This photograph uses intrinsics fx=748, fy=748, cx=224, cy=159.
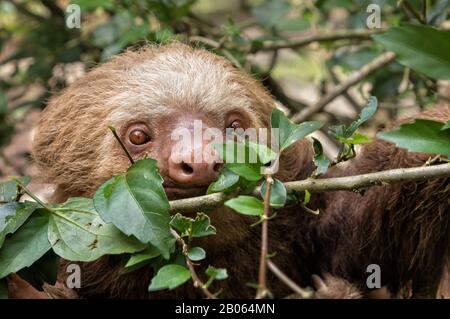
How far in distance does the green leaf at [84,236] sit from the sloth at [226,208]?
79 cm

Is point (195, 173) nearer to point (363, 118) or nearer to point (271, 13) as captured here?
point (363, 118)

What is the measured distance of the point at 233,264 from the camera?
498 cm

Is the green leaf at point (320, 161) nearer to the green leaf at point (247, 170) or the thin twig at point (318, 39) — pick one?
the green leaf at point (247, 170)

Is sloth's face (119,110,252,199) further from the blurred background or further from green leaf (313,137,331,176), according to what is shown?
the blurred background

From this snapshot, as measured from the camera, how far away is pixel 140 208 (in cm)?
342

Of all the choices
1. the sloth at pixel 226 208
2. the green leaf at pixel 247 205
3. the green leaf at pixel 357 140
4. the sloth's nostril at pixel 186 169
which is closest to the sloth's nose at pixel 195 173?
the sloth's nostril at pixel 186 169

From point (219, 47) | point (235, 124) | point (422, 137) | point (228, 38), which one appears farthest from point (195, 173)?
point (228, 38)

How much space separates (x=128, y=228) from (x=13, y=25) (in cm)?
553

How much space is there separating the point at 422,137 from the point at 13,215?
2.03 meters

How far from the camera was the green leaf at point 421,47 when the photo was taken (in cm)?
351
